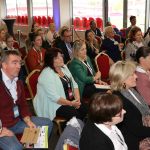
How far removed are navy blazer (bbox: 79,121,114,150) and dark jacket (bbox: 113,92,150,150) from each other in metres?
0.62

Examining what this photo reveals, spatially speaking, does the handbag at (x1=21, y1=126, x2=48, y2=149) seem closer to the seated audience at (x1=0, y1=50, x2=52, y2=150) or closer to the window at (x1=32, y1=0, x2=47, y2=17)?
the seated audience at (x1=0, y1=50, x2=52, y2=150)

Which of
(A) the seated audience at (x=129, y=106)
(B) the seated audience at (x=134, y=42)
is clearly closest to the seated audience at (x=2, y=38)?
(B) the seated audience at (x=134, y=42)

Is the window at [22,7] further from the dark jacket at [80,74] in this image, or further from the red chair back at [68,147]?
the red chair back at [68,147]

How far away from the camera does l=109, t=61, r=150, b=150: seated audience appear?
8.30ft

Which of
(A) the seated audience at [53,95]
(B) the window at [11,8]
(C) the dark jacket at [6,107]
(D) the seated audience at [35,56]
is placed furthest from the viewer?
(B) the window at [11,8]

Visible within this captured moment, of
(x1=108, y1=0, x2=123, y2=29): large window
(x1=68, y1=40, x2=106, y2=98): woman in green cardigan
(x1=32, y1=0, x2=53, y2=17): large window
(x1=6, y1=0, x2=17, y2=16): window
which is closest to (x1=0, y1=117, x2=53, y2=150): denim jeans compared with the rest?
(x1=68, y1=40, x2=106, y2=98): woman in green cardigan

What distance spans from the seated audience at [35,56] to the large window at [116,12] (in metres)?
5.50

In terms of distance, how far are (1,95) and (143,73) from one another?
5.63 ft

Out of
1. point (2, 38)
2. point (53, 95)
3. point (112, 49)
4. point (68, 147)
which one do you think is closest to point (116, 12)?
point (112, 49)

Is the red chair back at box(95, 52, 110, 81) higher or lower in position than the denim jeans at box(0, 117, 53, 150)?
higher

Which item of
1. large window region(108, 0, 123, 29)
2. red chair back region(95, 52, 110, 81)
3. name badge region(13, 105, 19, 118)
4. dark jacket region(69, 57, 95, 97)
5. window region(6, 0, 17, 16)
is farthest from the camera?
window region(6, 0, 17, 16)

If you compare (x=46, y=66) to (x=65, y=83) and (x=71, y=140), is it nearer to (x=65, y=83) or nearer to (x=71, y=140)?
(x=65, y=83)

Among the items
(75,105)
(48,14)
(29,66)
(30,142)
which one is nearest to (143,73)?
(75,105)

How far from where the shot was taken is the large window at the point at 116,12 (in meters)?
10.2
